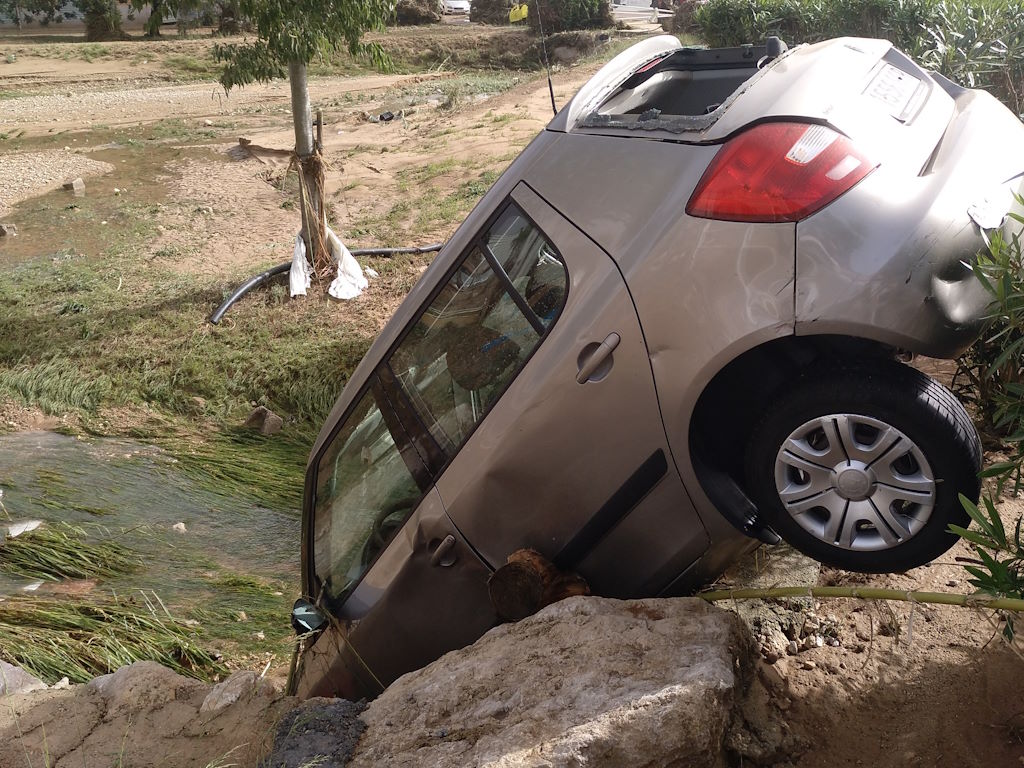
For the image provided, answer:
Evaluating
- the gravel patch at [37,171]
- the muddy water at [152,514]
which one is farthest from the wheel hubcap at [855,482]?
the gravel patch at [37,171]

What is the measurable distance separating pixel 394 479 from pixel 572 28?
2692 centimetres

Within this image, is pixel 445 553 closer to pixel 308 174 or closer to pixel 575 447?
pixel 575 447

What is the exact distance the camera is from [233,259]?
10984 millimetres

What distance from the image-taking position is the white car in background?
36344 mm

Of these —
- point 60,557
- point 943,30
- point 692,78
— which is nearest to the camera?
point 692,78

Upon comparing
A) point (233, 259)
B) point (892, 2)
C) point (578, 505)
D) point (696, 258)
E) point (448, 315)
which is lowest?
point (233, 259)

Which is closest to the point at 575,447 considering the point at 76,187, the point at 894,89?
the point at 894,89

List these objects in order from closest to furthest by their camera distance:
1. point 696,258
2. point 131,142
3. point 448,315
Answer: point 696,258
point 448,315
point 131,142

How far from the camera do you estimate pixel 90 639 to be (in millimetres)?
4730

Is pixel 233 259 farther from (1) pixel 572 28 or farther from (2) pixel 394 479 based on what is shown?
(1) pixel 572 28

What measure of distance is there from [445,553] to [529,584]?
329 millimetres

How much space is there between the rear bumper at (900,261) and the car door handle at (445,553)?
1.36m

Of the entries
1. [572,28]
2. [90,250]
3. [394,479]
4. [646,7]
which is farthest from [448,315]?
[646,7]

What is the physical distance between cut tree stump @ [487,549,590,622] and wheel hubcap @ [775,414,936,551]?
31.4 inches
